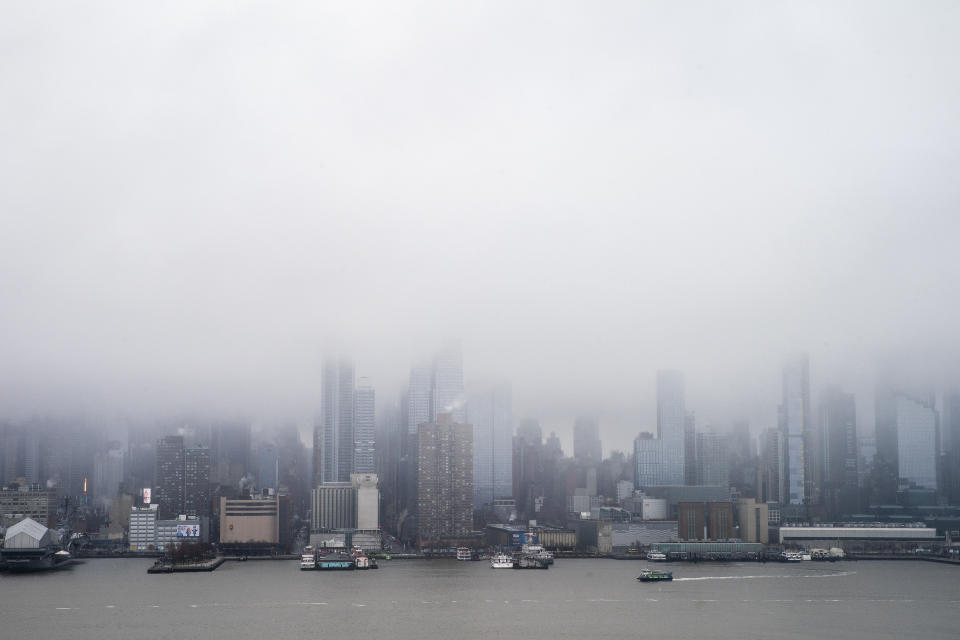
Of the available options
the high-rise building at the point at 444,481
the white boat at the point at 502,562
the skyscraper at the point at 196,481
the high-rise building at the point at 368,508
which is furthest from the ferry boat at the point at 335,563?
the skyscraper at the point at 196,481

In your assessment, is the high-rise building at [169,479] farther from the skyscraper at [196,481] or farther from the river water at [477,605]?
the river water at [477,605]

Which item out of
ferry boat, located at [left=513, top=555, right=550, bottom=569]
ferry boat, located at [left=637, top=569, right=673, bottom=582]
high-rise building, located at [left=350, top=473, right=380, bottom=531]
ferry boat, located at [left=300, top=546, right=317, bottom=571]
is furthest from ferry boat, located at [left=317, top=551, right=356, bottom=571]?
high-rise building, located at [left=350, top=473, right=380, bottom=531]

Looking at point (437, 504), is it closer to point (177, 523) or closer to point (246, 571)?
point (177, 523)

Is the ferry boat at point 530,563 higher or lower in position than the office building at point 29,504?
lower

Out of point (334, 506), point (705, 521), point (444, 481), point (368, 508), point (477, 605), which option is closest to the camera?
point (477, 605)

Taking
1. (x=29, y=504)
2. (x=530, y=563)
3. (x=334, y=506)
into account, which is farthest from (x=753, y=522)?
(x=29, y=504)

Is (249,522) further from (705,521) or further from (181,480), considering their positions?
(705,521)
